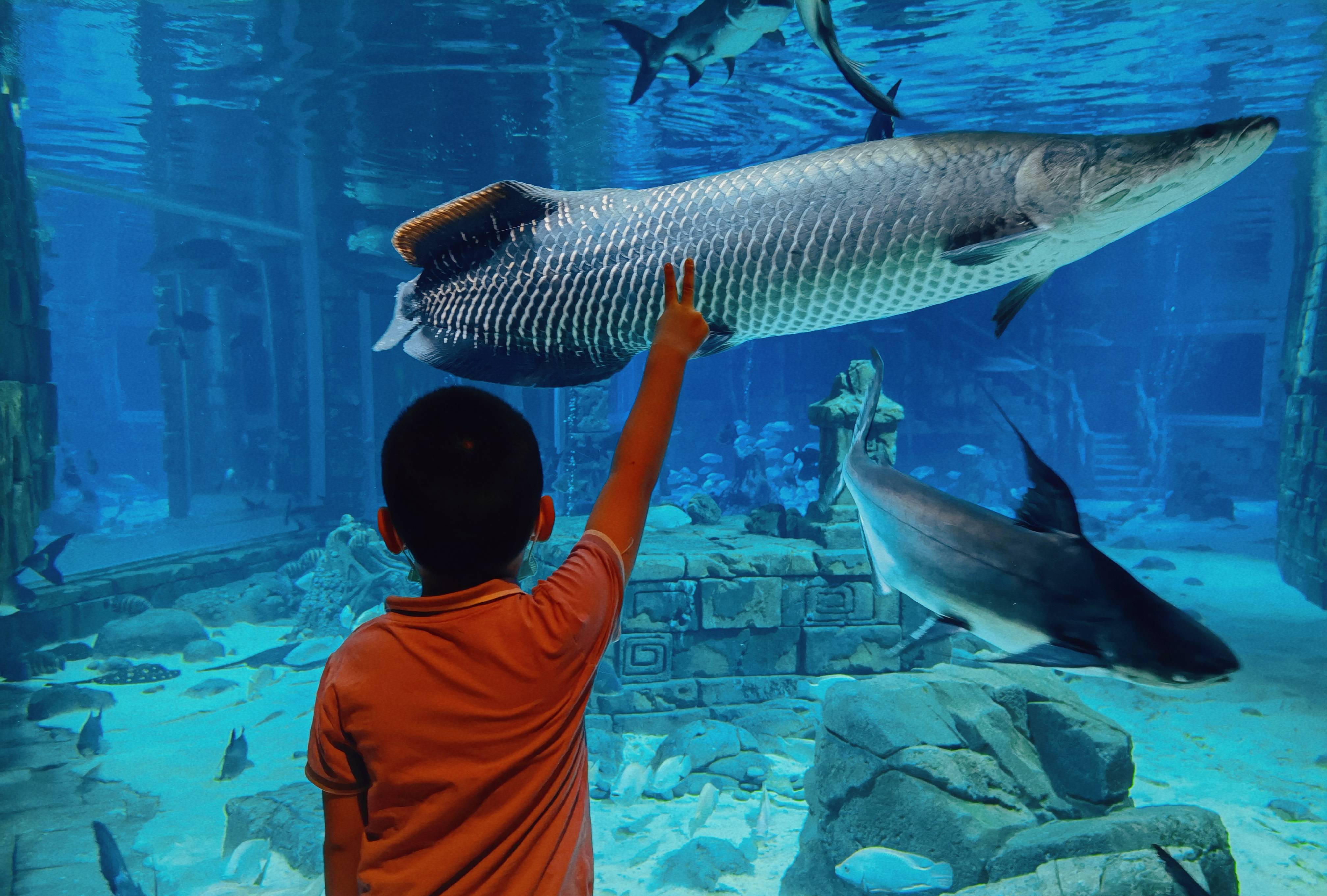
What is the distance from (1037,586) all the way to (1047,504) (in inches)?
8.4

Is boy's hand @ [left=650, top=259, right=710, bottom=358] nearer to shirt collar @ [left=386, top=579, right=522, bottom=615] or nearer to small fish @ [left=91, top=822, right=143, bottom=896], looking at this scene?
shirt collar @ [left=386, top=579, right=522, bottom=615]

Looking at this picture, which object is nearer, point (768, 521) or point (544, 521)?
point (544, 521)

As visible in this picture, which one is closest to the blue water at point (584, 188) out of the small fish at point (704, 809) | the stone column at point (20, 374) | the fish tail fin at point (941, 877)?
the small fish at point (704, 809)

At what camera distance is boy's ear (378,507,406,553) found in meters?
1.34

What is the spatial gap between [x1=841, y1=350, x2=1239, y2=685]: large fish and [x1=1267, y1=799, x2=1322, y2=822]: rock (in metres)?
7.53

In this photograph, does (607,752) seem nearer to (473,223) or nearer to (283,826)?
(283,826)

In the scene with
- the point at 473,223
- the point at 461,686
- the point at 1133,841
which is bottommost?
the point at 1133,841

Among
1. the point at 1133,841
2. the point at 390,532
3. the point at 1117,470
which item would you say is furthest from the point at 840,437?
the point at 1117,470

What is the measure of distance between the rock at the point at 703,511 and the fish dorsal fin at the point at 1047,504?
38.3ft

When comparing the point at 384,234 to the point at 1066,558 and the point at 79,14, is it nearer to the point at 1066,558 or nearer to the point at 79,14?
the point at 79,14

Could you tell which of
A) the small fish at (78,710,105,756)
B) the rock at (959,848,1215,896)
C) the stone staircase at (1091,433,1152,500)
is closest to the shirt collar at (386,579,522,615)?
the rock at (959,848,1215,896)

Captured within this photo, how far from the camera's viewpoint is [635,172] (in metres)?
21.8

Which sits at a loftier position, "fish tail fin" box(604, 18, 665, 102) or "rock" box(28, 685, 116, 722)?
"fish tail fin" box(604, 18, 665, 102)

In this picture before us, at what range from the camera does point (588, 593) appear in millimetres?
1334
